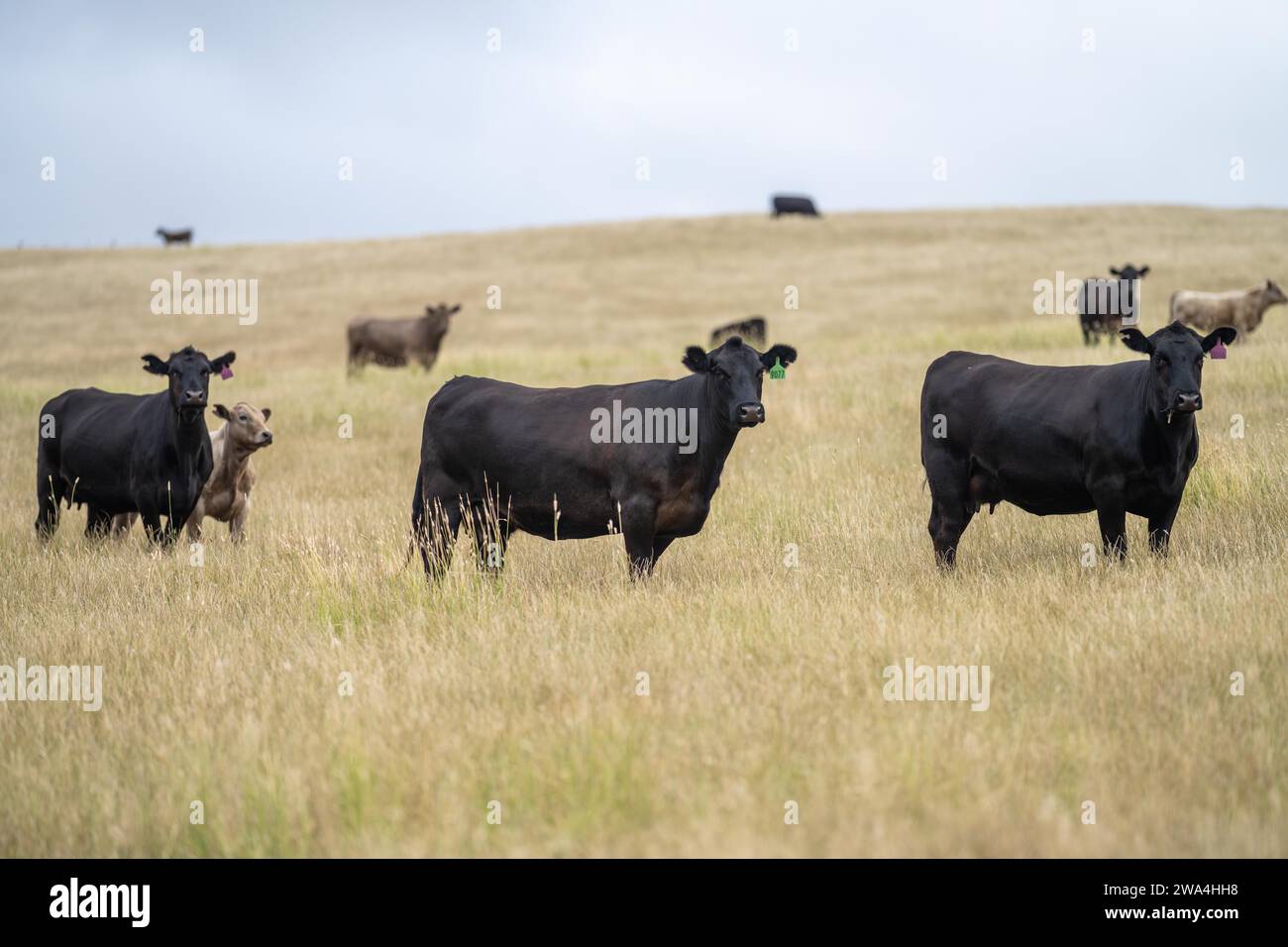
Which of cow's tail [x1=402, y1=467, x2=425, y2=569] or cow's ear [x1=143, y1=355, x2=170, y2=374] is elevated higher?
cow's ear [x1=143, y1=355, x2=170, y2=374]

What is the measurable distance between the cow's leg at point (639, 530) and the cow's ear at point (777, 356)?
133 centimetres

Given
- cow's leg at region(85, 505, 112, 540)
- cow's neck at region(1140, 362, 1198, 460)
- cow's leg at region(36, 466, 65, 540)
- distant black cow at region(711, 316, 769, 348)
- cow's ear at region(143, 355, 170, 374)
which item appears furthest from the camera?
distant black cow at region(711, 316, 769, 348)

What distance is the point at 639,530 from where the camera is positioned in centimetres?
775

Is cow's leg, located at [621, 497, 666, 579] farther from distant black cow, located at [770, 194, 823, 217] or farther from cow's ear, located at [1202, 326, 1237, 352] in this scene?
distant black cow, located at [770, 194, 823, 217]

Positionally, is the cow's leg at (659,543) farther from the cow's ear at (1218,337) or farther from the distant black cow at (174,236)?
the distant black cow at (174,236)

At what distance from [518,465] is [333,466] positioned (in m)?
7.16

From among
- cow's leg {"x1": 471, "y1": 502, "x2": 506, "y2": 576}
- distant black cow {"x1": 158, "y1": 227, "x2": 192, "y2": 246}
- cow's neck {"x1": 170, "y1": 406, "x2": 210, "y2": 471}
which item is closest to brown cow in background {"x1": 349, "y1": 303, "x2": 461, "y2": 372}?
cow's neck {"x1": 170, "y1": 406, "x2": 210, "y2": 471}

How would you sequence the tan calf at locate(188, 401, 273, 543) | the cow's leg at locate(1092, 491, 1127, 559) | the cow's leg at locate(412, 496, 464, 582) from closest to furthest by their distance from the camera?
the cow's leg at locate(1092, 491, 1127, 559) < the cow's leg at locate(412, 496, 464, 582) < the tan calf at locate(188, 401, 273, 543)

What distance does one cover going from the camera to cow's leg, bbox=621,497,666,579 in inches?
305

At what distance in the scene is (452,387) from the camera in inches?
342

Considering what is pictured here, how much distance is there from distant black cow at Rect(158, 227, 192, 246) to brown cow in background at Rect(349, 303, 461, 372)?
4408cm

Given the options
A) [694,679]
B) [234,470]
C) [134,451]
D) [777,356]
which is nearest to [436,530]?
[777,356]

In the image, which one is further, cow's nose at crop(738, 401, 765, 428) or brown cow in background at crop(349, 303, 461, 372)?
brown cow in background at crop(349, 303, 461, 372)

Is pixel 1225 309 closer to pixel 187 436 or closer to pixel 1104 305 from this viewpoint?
A: pixel 1104 305
